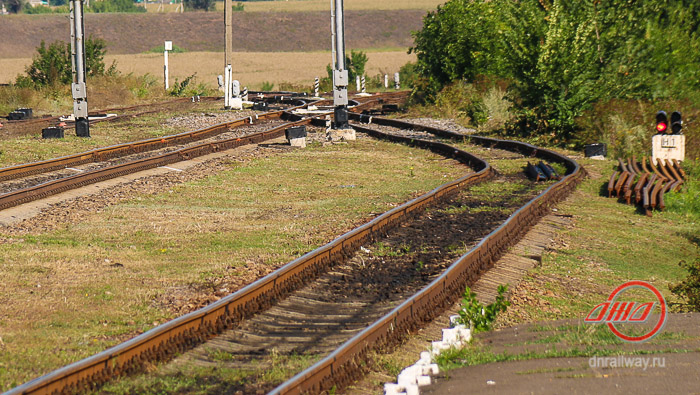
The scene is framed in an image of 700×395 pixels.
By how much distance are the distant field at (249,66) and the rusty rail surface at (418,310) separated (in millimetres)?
53508

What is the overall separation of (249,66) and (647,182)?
74.5m

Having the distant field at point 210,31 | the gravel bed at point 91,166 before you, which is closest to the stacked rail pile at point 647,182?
the gravel bed at point 91,166

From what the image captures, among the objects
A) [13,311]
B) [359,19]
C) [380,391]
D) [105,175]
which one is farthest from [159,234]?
[359,19]

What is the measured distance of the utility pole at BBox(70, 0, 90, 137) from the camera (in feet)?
76.6

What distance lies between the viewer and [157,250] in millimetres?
10812

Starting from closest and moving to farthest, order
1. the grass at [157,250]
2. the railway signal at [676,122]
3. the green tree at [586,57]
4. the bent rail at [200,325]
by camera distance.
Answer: the bent rail at [200,325], the grass at [157,250], the railway signal at [676,122], the green tree at [586,57]

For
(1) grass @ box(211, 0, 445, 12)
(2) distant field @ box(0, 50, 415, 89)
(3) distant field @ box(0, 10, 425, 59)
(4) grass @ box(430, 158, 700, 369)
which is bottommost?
(4) grass @ box(430, 158, 700, 369)

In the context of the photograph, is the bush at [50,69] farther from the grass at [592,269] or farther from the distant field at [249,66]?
the grass at [592,269]

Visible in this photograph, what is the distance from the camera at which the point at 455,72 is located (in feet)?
121

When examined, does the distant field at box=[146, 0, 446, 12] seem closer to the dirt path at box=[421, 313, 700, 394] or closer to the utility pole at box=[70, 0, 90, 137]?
the utility pole at box=[70, 0, 90, 137]

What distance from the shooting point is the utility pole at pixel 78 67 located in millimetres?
23359

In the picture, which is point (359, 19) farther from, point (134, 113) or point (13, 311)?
point (13, 311)

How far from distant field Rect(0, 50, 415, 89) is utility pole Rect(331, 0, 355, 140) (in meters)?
39.0

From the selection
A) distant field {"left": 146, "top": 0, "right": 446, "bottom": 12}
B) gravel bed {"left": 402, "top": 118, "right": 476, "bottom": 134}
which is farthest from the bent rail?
distant field {"left": 146, "top": 0, "right": 446, "bottom": 12}
